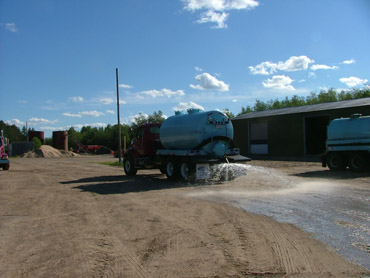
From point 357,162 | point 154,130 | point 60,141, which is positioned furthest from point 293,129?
point 60,141

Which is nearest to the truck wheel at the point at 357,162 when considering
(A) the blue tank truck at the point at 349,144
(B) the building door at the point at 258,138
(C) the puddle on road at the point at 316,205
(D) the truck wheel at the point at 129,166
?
(A) the blue tank truck at the point at 349,144

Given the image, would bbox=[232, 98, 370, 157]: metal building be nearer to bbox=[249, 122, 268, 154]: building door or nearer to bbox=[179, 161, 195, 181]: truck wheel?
bbox=[249, 122, 268, 154]: building door

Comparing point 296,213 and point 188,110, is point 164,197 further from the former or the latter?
point 188,110

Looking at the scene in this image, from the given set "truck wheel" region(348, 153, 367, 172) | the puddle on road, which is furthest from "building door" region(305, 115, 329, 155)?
the puddle on road

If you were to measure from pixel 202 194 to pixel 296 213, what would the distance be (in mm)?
3760

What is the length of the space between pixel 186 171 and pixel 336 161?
8319 millimetres

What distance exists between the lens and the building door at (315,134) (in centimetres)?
3026

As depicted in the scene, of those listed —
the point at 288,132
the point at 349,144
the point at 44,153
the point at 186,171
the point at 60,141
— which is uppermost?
the point at 60,141

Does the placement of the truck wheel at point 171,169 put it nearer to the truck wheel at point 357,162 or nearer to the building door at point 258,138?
the truck wheel at point 357,162

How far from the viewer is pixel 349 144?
55.1ft

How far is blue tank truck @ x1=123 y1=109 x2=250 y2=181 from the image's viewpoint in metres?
13.7

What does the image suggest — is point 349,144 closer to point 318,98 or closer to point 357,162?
point 357,162

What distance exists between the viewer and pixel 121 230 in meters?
6.61

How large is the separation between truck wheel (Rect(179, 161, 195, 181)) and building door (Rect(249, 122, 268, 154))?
2008 cm
